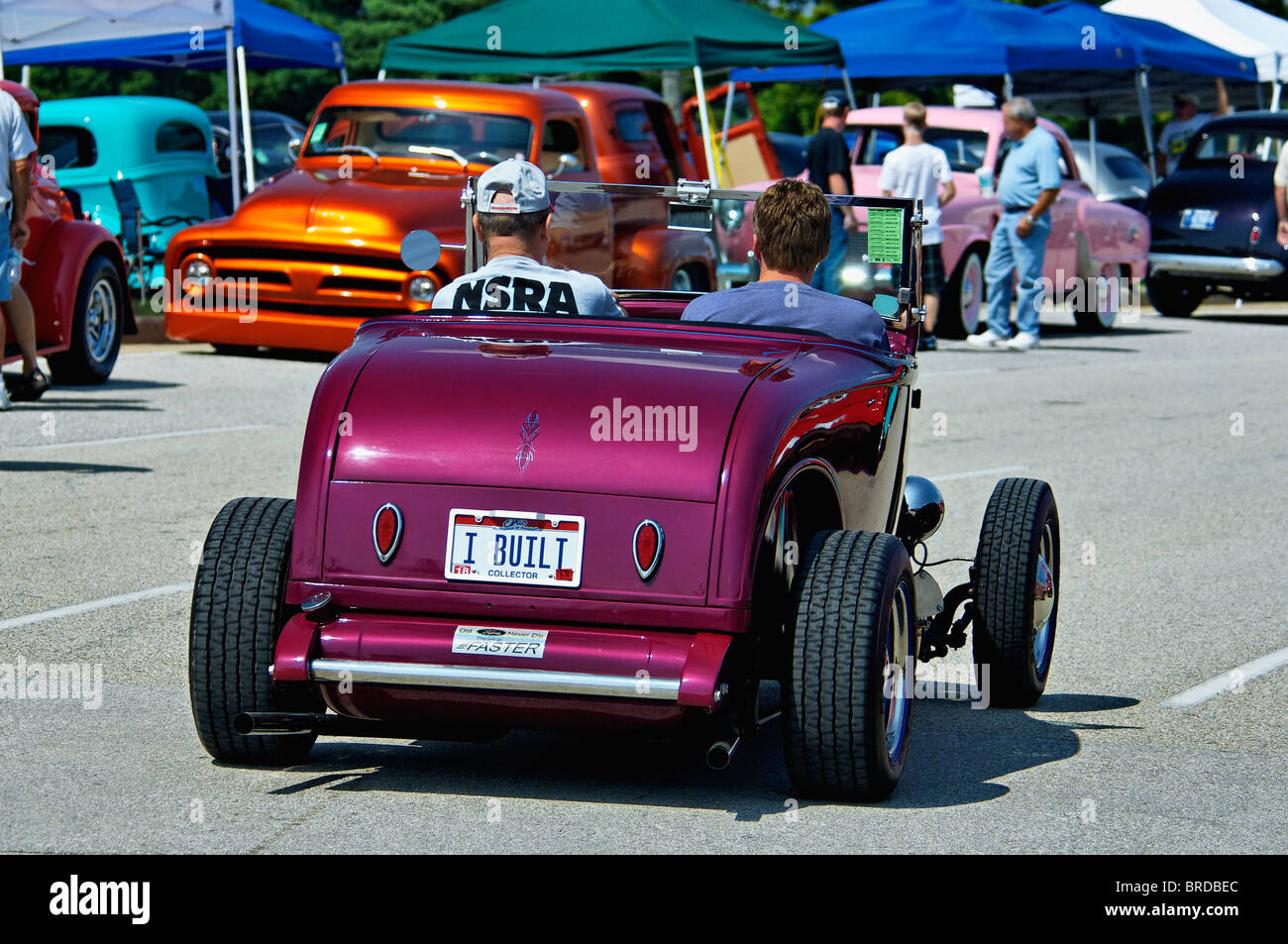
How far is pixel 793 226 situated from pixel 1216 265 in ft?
54.4

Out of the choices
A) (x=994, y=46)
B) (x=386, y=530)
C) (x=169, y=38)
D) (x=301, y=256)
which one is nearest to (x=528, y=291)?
(x=386, y=530)

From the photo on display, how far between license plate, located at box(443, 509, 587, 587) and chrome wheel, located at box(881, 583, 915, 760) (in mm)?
811

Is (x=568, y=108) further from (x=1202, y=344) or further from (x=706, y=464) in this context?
(x=706, y=464)

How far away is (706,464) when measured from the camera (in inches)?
166

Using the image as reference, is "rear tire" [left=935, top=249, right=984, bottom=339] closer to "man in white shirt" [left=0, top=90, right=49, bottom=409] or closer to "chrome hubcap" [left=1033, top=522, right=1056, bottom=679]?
"man in white shirt" [left=0, top=90, right=49, bottom=409]

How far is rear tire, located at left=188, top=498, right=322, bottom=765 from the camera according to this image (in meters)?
4.46

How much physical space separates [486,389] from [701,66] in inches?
610

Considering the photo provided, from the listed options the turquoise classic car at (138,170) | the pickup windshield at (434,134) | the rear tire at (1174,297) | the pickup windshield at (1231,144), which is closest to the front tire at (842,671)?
the pickup windshield at (434,134)

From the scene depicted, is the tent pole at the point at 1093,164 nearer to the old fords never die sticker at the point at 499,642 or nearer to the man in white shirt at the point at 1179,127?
the man in white shirt at the point at 1179,127

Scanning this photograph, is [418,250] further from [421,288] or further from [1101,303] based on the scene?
[1101,303]

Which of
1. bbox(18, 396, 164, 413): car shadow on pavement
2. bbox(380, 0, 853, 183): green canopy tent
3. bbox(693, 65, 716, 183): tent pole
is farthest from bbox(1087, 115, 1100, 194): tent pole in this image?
bbox(18, 396, 164, 413): car shadow on pavement

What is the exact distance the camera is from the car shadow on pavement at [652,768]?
4570 mm

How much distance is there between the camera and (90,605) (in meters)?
6.69
